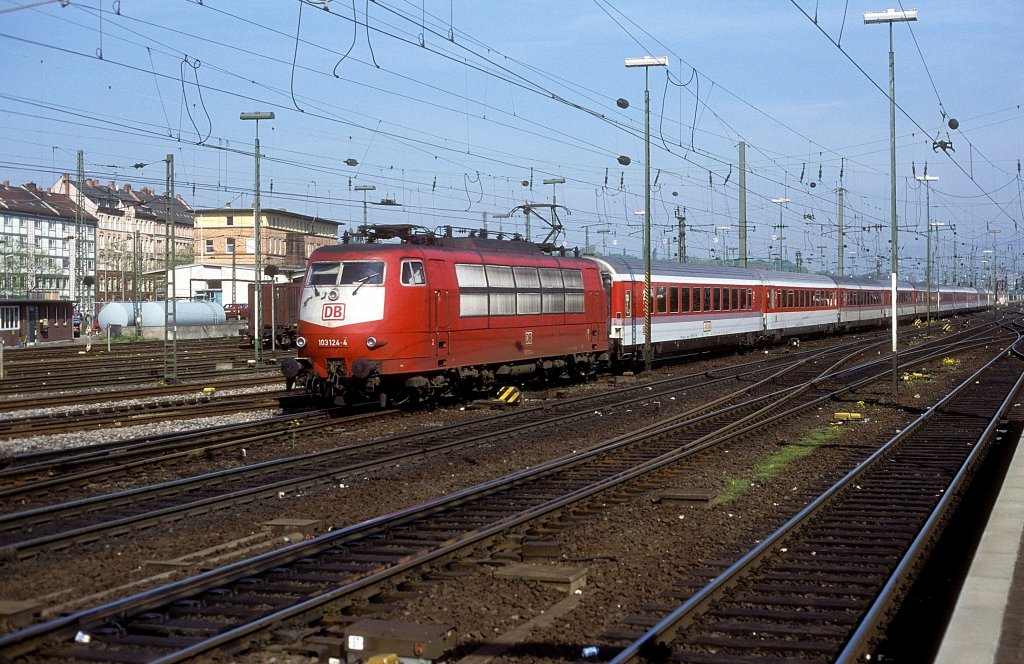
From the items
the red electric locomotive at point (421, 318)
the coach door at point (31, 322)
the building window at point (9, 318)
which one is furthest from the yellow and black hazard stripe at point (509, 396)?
the building window at point (9, 318)

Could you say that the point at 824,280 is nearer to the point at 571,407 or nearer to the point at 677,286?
Result: the point at 677,286

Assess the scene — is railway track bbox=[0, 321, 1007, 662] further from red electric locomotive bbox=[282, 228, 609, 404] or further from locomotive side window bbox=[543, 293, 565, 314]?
locomotive side window bbox=[543, 293, 565, 314]

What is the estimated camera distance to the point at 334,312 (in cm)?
2059

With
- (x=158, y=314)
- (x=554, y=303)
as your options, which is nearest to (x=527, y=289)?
(x=554, y=303)

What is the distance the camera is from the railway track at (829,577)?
24.4 ft

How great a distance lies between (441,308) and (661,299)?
15166 millimetres

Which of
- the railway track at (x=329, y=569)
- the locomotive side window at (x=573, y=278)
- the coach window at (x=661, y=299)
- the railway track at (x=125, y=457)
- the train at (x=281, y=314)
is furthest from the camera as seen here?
the train at (x=281, y=314)

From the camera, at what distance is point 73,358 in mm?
44156

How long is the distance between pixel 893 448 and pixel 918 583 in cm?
855

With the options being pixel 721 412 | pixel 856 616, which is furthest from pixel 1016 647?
pixel 721 412

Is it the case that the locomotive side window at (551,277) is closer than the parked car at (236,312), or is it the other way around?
the locomotive side window at (551,277)

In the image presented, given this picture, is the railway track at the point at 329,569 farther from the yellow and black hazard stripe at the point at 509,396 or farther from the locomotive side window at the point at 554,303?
the locomotive side window at the point at 554,303

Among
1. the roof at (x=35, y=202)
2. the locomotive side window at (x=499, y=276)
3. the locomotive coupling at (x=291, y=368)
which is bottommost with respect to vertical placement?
the locomotive coupling at (x=291, y=368)

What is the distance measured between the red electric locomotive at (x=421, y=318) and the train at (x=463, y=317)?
3 cm
